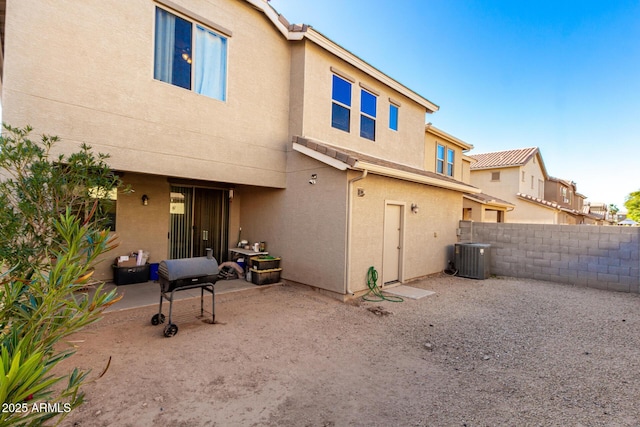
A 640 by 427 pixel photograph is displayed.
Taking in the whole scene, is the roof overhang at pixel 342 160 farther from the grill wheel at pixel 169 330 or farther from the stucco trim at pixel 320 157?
the grill wheel at pixel 169 330

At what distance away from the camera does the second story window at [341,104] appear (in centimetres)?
907

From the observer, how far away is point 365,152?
9.97m

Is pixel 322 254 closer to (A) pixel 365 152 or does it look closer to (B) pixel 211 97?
(A) pixel 365 152

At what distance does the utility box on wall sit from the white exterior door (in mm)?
2945

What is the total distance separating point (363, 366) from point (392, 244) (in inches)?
202

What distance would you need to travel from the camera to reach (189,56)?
6.88m

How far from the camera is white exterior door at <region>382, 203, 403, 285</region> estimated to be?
8617 millimetres

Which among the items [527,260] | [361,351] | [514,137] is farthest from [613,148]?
[361,351]

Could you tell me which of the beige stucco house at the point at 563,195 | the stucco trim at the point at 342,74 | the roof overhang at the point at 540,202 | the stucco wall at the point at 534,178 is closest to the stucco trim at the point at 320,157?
the stucco trim at the point at 342,74

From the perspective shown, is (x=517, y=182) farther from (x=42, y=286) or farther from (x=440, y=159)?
(x=42, y=286)

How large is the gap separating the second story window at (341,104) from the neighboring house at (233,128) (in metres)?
0.04

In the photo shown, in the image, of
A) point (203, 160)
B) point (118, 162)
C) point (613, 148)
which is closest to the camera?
point (118, 162)

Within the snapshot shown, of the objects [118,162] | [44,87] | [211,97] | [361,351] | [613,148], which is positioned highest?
[613,148]

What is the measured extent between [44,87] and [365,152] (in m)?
7.95
